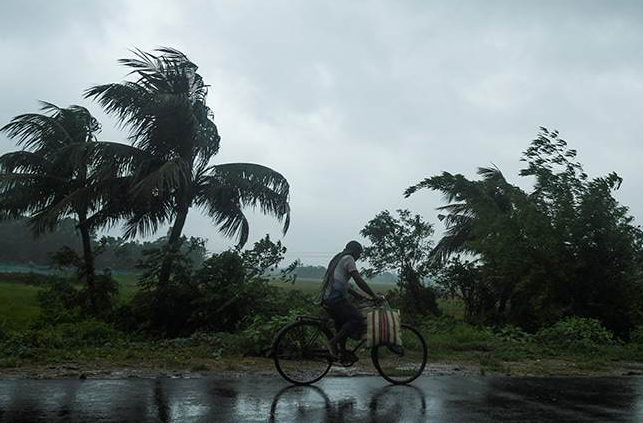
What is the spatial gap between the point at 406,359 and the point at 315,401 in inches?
94.4

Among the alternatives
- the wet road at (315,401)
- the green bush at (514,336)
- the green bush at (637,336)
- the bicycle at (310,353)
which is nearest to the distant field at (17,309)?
the wet road at (315,401)

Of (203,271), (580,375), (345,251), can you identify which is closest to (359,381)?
(345,251)

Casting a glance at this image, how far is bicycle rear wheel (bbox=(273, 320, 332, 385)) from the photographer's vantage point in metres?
8.03

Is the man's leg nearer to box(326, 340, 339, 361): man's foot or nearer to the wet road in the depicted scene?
box(326, 340, 339, 361): man's foot

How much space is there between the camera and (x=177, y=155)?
1786 cm

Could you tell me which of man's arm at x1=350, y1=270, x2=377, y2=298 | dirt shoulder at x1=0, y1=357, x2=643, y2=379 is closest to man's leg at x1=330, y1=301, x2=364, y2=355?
man's arm at x1=350, y1=270, x2=377, y2=298

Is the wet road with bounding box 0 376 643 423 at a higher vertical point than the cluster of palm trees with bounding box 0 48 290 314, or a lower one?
lower

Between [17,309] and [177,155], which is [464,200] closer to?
[177,155]

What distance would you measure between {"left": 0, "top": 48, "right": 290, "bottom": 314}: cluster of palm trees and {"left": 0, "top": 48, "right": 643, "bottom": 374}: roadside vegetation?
38 millimetres

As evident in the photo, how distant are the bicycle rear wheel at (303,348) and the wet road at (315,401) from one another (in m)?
0.20

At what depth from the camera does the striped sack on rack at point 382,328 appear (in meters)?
7.99

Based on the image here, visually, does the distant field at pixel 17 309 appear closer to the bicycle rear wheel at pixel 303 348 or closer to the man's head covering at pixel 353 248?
the bicycle rear wheel at pixel 303 348

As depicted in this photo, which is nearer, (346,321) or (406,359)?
(346,321)

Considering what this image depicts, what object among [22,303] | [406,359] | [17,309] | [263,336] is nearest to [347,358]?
[406,359]
